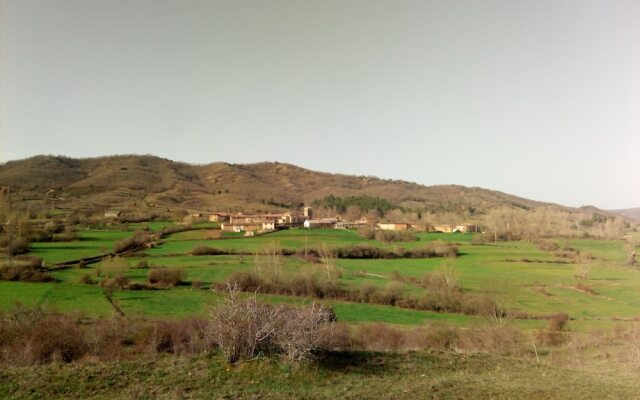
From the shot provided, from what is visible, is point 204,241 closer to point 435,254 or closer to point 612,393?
point 435,254

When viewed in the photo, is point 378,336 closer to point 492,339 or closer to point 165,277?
point 492,339

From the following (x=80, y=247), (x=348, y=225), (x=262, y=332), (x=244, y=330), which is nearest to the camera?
(x=262, y=332)

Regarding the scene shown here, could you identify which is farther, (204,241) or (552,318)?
(204,241)

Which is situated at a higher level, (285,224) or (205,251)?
(285,224)

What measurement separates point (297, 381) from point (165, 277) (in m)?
40.6

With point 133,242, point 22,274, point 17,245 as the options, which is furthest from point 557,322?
point 17,245

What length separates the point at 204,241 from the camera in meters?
73.2

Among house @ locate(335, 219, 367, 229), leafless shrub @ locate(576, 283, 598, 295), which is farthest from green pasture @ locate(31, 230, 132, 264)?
leafless shrub @ locate(576, 283, 598, 295)

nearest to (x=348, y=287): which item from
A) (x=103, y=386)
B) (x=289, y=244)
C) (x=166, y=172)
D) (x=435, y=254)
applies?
(x=289, y=244)

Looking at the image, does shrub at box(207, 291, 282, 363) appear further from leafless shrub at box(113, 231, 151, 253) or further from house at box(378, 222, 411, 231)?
house at box(378, 222, 411, 231)

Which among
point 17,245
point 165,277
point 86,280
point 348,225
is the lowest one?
point 86,280

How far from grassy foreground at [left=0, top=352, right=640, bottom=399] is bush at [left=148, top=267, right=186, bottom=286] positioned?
37111 mm

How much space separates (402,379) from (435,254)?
6352 centimetres

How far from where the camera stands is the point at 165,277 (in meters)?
49.0
